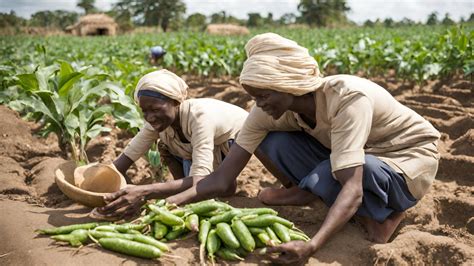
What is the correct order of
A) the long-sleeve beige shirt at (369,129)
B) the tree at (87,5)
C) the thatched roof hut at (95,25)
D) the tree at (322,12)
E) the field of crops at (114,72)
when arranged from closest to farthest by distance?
the long-sleeve beige shirt at (369,129)
the field of crops at (114,72)
the thatched roof hut at (95,25)
the tree at (322,12)
the tree at (87,5)

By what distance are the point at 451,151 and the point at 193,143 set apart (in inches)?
114

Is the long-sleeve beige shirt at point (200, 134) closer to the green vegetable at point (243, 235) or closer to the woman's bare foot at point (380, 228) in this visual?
the green vegetable at point (243, 235)

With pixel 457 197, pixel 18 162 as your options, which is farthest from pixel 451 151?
pixel 18 162

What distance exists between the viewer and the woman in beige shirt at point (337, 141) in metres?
2.40

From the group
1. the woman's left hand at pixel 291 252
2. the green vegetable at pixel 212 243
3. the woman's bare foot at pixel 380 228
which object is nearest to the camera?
the woman's left hand at pixel 291 252

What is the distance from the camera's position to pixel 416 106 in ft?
19.8

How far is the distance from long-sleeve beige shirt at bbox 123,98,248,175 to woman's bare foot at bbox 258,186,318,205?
0.48 meters

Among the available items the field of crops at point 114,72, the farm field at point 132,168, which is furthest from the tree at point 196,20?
the farm field at point 132,168

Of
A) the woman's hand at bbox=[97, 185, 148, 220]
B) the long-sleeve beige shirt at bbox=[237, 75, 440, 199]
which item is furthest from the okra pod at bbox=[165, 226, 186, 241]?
the long-sleeve beige shirt at bbox=[237, 75, 440, 199]

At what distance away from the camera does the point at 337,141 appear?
2441 mm

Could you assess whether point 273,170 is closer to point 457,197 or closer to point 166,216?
→ point 166,216

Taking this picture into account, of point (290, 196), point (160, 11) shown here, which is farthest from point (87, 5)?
point (290, 196)

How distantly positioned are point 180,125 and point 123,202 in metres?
0.81

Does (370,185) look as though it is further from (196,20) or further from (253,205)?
(196,20)
